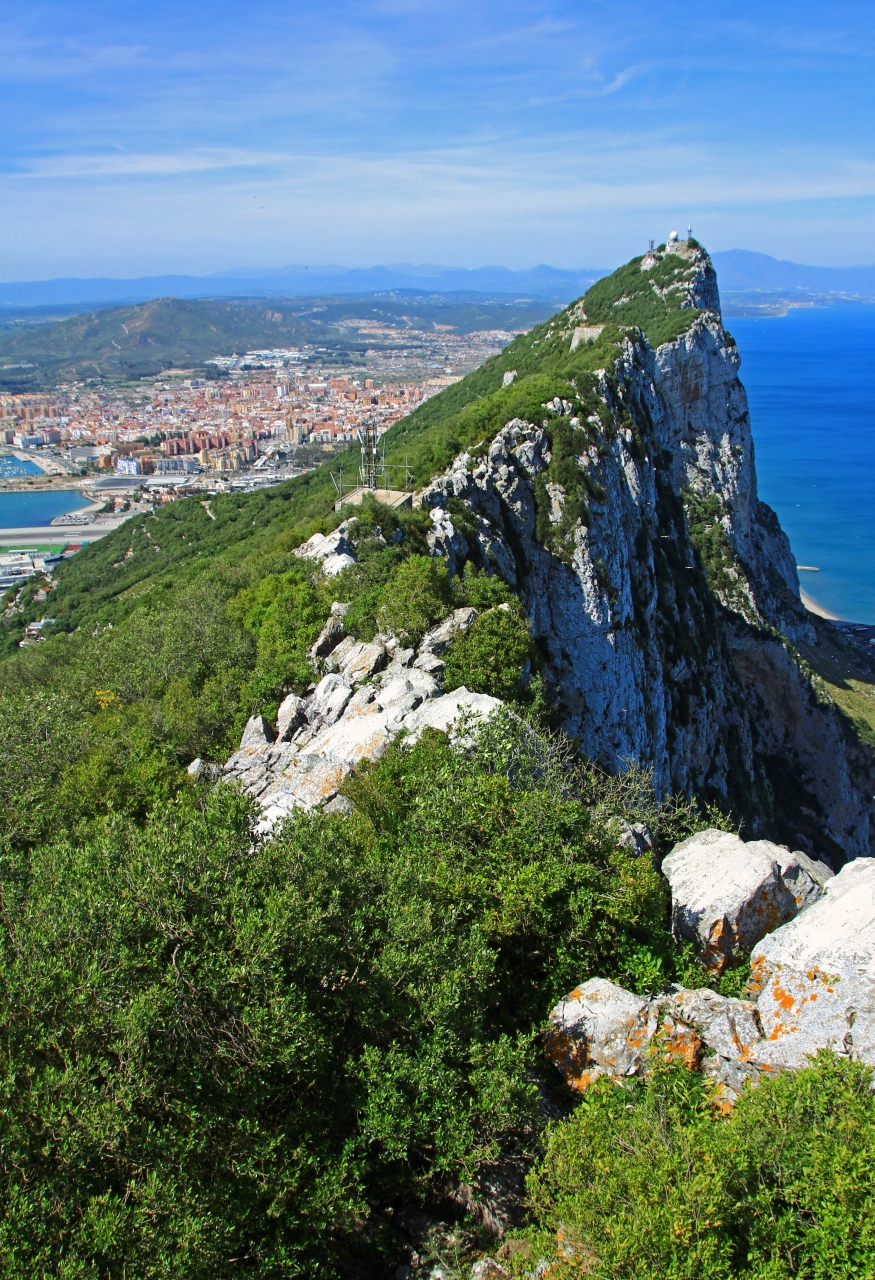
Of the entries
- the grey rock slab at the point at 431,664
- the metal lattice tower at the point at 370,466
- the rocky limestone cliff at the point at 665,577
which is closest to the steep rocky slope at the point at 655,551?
the rocky limestone cliff at the point at 665,577

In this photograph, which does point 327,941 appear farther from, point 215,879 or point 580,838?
point 580,838

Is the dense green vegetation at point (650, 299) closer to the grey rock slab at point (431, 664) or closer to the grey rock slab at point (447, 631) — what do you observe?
the grey rock slab at point (447, 631)

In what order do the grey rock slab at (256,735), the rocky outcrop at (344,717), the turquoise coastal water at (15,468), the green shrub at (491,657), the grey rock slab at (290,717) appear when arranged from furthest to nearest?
the turquoise coastal water at (15,468)
the green shrub at (491,657)
the grey rock slab at (256,735)
the grey rock slab at (290,717)
the rocky outcrop at (344,717)

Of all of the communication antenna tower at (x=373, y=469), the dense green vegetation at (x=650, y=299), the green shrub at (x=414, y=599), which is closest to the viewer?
the green shrub at (x=414, y=599)

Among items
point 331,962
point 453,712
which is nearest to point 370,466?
point 453,712

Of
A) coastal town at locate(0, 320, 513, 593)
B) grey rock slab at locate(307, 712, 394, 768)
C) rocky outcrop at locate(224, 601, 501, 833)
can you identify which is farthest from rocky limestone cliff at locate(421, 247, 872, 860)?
coastal town at locate(0, 320, 513, 593)

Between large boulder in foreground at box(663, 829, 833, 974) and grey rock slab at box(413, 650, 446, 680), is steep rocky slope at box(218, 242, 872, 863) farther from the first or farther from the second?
large boulder in foreground at box(663, 829, 833, 974)
